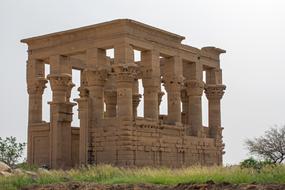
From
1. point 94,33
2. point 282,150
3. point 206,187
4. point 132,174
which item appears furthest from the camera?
point 282,150

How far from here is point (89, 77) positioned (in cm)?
2864

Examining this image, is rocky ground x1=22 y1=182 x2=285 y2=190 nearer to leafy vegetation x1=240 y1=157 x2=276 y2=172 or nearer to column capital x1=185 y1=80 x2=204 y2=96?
leafy vegetation x1=240 y1=157 x2=276 y2=172

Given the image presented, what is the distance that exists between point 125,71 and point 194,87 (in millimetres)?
6583

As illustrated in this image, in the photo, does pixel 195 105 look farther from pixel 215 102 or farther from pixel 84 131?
pixel 84 131

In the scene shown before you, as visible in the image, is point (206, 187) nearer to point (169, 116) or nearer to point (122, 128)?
point (122, 128)

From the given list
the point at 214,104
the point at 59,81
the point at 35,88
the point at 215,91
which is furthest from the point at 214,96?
the point at 35,88

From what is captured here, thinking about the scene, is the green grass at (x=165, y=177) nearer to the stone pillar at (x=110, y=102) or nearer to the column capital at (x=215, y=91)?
the stone pillar at (x=110, y=102)

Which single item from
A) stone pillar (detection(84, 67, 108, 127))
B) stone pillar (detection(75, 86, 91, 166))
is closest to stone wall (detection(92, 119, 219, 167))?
stone pillar (detection(75, 86, 91, 166))

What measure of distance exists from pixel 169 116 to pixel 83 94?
5.59 metres

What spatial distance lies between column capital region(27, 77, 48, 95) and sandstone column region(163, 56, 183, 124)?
659cm

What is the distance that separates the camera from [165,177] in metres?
16.4

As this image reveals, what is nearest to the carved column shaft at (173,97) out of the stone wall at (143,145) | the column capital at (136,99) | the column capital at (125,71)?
the stone wall at (143,145)

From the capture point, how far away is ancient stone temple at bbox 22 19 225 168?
27.5 metres

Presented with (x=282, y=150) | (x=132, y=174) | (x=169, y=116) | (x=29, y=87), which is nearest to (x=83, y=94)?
(x=29, y=87)
